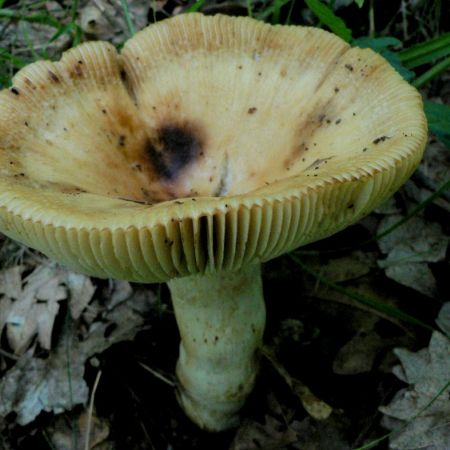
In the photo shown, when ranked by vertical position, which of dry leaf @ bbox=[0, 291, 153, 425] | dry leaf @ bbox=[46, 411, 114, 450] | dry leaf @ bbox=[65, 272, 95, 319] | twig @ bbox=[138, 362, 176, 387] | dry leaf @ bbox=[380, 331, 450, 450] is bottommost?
dry leaf @ bbox=[46, 411, 114, 450]

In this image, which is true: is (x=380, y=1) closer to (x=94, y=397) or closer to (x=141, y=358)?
(x=141, y=358)

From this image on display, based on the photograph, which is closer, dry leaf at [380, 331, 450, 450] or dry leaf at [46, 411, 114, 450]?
dry leaf at [380, 331, 450, 450]

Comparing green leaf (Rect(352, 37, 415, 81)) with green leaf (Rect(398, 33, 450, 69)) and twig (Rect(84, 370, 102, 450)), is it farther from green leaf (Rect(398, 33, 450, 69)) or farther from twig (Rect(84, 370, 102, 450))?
twig (Rect(84, 370, 102, 450))

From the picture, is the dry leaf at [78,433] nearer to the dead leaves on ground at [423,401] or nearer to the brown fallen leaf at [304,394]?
the brown fallen leaf at [304,394]

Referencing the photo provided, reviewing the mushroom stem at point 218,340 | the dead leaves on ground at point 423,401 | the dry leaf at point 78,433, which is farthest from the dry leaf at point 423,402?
the dry leaf at point 78,433

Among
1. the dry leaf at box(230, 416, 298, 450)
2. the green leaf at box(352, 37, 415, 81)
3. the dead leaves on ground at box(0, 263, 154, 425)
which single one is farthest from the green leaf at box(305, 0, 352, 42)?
the dry leaf at box(230, 416, 298, 450)

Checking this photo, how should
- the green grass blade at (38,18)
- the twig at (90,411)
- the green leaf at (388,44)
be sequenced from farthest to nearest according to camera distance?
the green grass blade at (38,18) < the twig at (90,411) < the green leaf at (388,44)
